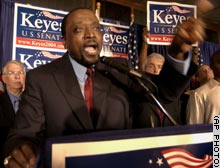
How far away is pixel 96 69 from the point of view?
1.17 meters

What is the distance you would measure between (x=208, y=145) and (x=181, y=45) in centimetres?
32

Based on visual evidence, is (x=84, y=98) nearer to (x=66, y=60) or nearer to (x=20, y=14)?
(x=66, y=60)

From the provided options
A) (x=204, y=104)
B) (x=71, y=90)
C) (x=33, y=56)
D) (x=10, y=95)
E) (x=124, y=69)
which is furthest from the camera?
(x=33, y=56)

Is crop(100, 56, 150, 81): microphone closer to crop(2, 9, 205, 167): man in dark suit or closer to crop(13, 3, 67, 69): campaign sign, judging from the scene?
crop(2, 9, 205, 167): man in dark suit

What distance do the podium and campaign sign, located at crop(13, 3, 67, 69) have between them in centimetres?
244

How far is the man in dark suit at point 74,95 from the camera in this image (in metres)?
0.99

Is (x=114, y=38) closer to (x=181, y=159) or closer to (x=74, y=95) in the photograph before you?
(x=74, y=95)

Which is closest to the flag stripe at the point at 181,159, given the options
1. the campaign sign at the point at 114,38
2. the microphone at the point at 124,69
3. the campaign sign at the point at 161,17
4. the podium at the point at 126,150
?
the podium at the point at 126,150

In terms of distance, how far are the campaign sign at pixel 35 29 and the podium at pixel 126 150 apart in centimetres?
244

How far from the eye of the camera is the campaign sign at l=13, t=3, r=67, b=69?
3033mm

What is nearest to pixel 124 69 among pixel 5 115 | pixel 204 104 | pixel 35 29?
pixel 204 104

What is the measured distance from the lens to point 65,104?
1045 millimetres

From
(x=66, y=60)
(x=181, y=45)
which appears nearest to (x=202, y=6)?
(x=181, y=45)

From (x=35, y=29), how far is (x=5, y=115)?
1.16 m
